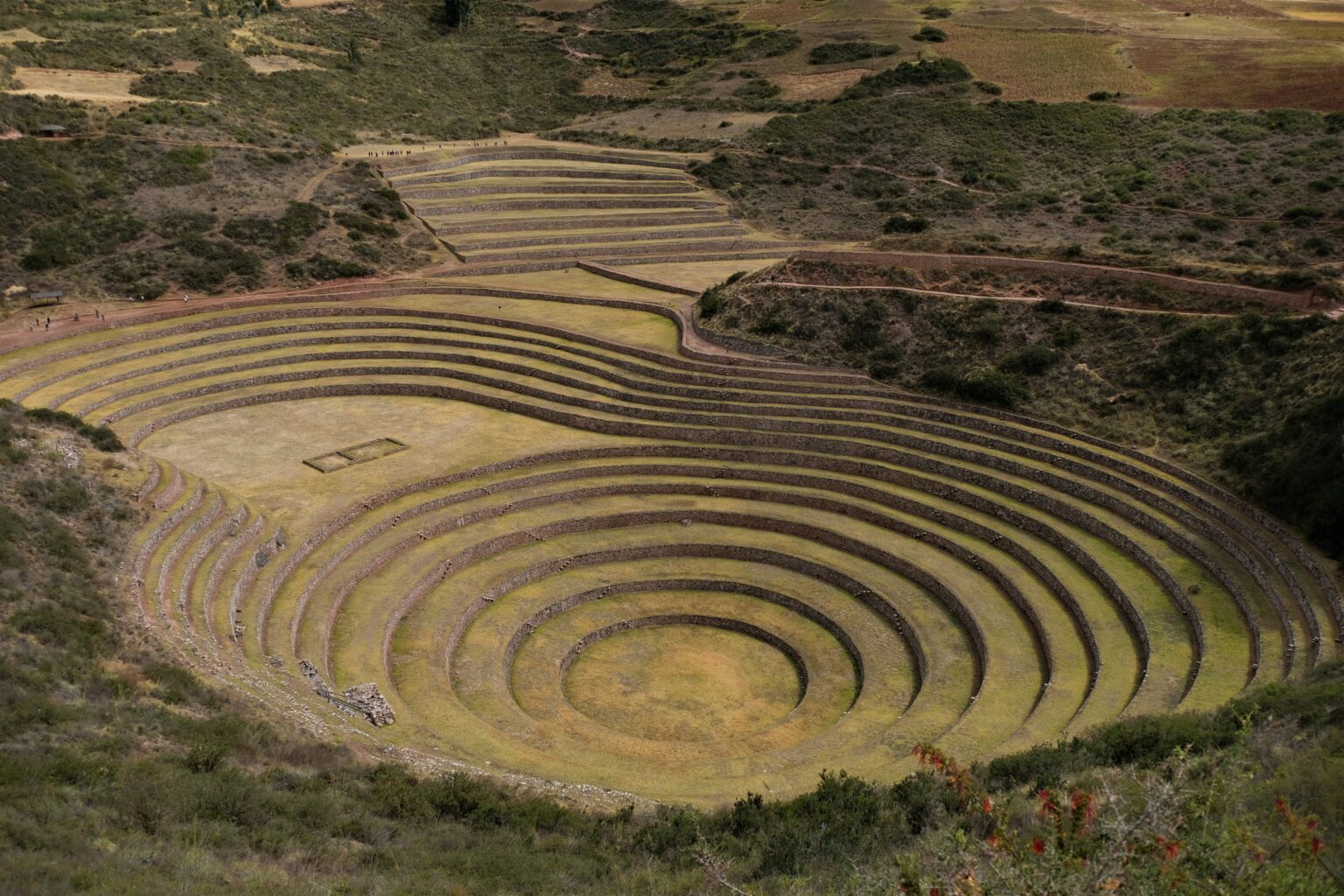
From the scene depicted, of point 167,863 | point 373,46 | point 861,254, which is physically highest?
point 373,46

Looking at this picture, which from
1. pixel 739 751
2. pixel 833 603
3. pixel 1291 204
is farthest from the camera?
pixel 1291 204

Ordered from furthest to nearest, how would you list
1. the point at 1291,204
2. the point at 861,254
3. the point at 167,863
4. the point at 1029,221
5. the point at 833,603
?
1. the point at 1029,221
2. the point at 1291,204
3. the point at 861,254
4. the point at 833,603
5. the point at 167,863

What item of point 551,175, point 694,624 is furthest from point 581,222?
point 694,624

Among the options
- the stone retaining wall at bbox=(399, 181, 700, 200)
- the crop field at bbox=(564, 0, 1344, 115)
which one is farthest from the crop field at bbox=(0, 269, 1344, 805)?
the crop field at bbox=(564, 0, 1344, 115)

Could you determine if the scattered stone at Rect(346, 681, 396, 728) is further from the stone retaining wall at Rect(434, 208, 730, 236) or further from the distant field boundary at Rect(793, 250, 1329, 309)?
the stone retaining wall at Rect(434, 208, 730, 236)

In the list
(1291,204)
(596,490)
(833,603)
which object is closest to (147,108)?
(596,490)

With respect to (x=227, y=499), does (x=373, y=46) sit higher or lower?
higher

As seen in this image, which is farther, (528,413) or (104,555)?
(528,413)

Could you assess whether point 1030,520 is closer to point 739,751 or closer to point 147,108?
point 739,751

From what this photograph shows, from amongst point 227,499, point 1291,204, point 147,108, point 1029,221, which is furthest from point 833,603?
point 147,108
